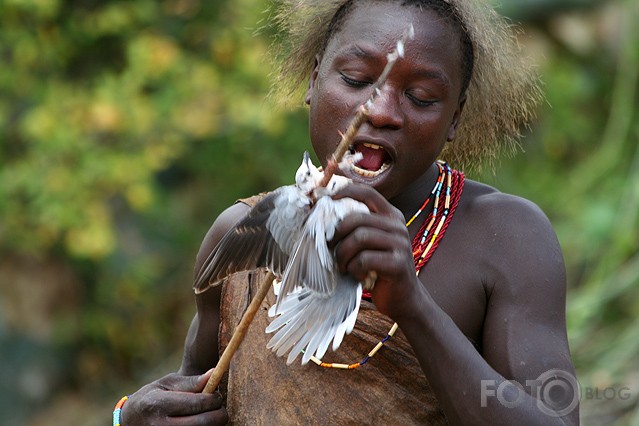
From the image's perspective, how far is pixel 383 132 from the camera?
6.90 feet

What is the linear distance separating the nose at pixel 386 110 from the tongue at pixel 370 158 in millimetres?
57

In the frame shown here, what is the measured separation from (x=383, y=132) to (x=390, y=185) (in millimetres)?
118

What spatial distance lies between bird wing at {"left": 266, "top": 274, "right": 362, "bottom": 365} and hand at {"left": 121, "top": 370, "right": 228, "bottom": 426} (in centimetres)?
31

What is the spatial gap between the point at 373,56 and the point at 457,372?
2.34 ft

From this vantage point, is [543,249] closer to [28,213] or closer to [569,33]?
[28,213]

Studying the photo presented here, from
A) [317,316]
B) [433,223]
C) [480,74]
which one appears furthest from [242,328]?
[480,74]

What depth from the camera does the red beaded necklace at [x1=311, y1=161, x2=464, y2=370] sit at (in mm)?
2150

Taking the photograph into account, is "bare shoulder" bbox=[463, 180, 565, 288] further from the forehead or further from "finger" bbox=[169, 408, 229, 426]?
"finger" bbox=[169, 408, 229, 426]

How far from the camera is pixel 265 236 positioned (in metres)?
1.98

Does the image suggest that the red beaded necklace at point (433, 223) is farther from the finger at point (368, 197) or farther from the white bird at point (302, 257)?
the finger at point (368, 197)

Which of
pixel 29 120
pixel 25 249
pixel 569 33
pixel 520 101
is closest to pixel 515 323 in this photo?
pixel 520 101

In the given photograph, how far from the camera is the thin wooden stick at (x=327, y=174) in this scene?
1.74 m

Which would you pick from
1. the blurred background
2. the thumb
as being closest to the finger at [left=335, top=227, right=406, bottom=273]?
the thumb

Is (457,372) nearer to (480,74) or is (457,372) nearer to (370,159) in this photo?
(370,159)
